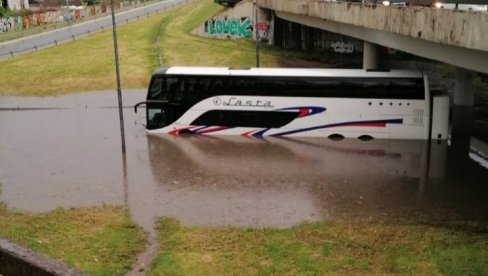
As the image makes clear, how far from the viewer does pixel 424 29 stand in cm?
1769

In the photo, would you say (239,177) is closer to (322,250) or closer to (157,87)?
(322,250)

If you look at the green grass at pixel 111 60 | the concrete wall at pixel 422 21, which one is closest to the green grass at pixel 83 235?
the concrete wall at pixel 422 21

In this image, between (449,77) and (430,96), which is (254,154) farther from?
(449,77)

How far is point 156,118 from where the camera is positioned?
25297 millimetres

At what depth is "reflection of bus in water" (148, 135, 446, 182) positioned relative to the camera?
19.7 m

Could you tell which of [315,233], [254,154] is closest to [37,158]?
[254,154]

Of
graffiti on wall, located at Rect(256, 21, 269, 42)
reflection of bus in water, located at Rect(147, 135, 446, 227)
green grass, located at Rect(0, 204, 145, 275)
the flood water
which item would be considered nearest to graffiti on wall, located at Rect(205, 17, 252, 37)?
graffiti on wall, located at Rect(256, 21, 269, 42)

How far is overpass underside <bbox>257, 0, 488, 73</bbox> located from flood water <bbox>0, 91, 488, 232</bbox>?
421 cm

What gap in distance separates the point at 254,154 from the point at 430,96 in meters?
7.98

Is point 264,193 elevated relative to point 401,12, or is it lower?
lower

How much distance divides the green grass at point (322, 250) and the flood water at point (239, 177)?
37.9 inches

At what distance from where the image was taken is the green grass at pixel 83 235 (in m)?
12.0

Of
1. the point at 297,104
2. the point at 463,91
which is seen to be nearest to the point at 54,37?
the point at 297,104

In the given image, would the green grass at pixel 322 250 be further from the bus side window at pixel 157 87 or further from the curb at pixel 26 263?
the bus side window at pixel 157 87
